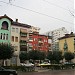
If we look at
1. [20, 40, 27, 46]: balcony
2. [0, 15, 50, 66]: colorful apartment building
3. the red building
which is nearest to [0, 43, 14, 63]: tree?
[0, 15, 50, 66]: colorful apartment building

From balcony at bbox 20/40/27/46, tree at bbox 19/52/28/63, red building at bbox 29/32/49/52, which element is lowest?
tree at bbox 19/52/28/63

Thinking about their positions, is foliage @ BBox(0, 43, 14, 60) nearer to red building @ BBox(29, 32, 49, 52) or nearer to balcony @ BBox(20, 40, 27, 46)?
balcony @ BBox(20, 40, 27, 46)

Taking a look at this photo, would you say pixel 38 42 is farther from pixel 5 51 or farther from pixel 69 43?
pixel 5 51

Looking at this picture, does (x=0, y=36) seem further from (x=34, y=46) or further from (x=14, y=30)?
(x=34, y=46)

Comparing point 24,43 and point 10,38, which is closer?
point 10,38

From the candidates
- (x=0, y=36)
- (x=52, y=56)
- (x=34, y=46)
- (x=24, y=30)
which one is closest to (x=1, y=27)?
(x=0, y=36)

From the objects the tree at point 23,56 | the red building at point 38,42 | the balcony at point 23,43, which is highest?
the red building at point 38,42

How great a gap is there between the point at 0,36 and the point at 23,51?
1116 cm

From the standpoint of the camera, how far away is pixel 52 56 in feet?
238

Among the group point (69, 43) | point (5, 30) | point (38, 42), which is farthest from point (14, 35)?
point (38, 42)

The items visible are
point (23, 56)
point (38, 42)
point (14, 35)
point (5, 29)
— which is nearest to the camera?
point (5, 29)

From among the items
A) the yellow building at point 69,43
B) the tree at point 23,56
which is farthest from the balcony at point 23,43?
the yellow building at point 69,43

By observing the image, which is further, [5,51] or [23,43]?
[23,43]

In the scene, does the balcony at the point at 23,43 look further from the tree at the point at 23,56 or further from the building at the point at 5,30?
the building at the point at 5,30
